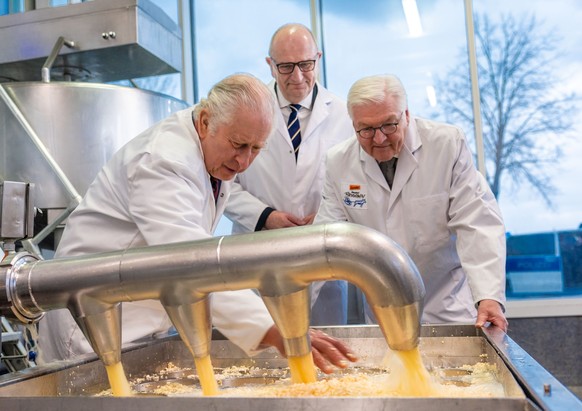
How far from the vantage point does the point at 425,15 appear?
3693 mm

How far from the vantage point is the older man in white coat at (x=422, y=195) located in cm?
185

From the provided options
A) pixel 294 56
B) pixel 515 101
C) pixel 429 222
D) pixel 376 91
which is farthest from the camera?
pixel 515 101

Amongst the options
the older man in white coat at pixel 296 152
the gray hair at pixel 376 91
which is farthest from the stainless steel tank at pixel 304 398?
the older man in white coat at pixel 296 152

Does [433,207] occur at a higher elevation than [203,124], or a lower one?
lower

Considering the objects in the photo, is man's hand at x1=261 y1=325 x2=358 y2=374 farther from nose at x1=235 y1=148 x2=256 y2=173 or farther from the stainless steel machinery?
the stainless steel machinery

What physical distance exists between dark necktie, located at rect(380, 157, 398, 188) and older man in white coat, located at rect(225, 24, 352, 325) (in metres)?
0.36

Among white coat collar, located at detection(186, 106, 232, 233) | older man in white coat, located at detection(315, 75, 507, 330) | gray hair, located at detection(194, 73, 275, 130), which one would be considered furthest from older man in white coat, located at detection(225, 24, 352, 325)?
gray hair, located at detection(194, 73, 275, 130)

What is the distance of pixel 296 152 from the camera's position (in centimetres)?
253

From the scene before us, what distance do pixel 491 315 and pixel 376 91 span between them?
29.2 inches

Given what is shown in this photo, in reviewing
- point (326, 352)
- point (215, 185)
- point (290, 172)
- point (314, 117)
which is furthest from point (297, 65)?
point (326, 352)

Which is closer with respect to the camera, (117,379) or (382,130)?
(117,379)

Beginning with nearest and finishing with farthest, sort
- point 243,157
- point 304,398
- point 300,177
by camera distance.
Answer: point 304,398 → point 243,157 → point 300,177

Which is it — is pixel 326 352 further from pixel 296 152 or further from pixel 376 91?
pixel 296 152

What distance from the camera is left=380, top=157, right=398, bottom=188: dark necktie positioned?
6.79ft
